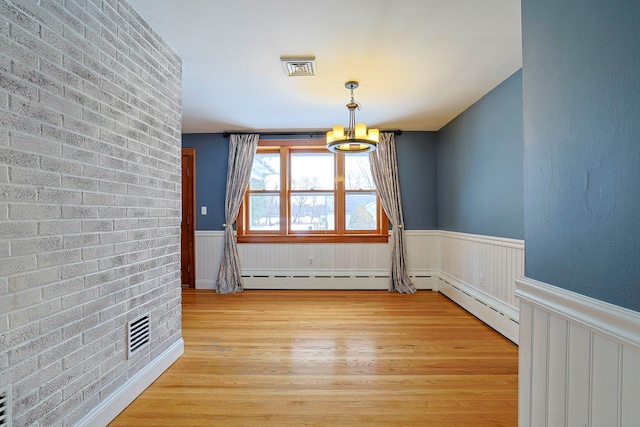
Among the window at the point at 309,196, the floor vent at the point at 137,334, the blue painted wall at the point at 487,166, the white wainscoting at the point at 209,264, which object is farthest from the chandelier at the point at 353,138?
the white wainscoting at the point at 209,264

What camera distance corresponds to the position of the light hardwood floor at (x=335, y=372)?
1.76 m

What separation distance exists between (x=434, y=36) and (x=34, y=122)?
236cm

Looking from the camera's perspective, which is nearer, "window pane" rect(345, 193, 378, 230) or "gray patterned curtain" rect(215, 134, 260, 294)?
"gray patterned curtain" rect(215, 134, 260, 294)

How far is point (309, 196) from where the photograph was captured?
4.82 meters

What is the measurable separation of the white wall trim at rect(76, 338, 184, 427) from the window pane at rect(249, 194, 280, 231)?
255 cm

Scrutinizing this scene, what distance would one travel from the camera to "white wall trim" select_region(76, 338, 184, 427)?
62.8 inches

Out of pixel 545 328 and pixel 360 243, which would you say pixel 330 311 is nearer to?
pixel 360 243

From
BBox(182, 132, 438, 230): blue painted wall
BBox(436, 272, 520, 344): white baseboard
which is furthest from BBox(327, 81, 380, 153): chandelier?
BBox(436, 272, 520, 344): white baseboard

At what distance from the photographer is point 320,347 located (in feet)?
8.66

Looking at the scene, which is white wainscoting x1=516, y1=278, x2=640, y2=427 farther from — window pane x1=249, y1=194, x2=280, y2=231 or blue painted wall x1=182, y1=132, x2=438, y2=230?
window pane x1=249, y1=194, x2=280, y2=231

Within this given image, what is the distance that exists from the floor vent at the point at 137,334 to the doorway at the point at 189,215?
2.82 meters

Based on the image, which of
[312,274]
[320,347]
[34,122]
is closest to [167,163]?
[34,122]

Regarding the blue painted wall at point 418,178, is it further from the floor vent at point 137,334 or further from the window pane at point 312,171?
the floor vent at point 137,334

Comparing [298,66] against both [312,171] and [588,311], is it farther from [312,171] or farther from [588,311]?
[588,311]
